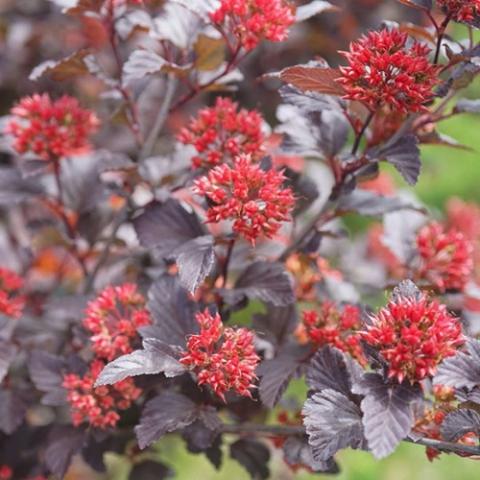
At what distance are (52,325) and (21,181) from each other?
11.4 inches

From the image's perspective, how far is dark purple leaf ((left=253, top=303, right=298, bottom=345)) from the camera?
1416 millimetres

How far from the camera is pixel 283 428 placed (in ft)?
3.90

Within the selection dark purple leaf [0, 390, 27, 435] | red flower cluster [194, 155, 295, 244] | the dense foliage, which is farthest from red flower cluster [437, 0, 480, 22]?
dark purple leaf [0, 390, 27, 435]

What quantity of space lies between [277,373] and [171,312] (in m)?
0.18

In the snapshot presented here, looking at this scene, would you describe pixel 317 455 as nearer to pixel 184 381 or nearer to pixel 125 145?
pixel 184 381

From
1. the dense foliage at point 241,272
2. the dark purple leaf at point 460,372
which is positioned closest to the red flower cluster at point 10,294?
the dense foliage at point 241,272

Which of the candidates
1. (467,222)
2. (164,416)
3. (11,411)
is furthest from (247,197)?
(467,222)

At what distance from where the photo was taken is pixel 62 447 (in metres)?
1.31

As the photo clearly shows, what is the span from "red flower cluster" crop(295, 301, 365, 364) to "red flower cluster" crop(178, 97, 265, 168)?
270 millimetres

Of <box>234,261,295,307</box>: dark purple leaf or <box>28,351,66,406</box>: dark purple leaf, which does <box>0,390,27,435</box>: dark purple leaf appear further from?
<box>234,261,295,307</box>: dark purple leaf

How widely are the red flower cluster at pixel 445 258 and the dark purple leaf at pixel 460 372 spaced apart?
1.45 feet

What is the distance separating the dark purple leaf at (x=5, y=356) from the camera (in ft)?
4.08

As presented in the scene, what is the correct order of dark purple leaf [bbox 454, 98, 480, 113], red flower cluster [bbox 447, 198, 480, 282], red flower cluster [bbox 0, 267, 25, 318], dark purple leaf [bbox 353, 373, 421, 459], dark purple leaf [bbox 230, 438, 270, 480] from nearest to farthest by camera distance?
dark purple leaf [bbox 353, 373, 421, 459], dark purple leaf [bbox 454, 98, 480, 113], red flower cluster [bbox 0, 267, 25, 318], dark purple leaf [bbox 230, 438, 270, 480], red flower cluster [bbox 447, 198, 480, 282]

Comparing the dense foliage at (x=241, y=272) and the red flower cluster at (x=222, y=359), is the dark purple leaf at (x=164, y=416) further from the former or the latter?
the red flower cluster at (x=222, y=359)
